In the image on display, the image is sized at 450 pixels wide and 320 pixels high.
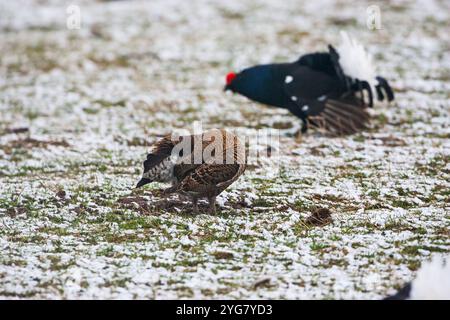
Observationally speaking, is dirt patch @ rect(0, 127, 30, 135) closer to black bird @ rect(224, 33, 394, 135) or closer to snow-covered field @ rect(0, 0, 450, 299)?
snow-covered field @ rect(0, 0, 450, 299)

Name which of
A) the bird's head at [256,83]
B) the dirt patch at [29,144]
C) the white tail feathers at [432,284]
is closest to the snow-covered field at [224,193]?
the dirt patch at [29,144]

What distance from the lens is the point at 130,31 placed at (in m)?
22.4

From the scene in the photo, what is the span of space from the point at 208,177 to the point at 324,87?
5288 mm

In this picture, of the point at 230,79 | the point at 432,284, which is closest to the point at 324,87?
the point at 230,79

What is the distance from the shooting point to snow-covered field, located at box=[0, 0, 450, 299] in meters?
7.04

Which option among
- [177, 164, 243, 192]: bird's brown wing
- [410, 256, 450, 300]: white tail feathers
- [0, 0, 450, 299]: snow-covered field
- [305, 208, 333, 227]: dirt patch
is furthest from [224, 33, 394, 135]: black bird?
[410, 256, 450, 300]: white tail feathers

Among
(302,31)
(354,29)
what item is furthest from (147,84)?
(354,29)

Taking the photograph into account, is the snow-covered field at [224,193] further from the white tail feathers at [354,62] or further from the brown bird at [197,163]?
the white tail feathers at [354,62]

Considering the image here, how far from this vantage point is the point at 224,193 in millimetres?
9508

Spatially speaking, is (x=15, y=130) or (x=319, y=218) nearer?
(x=319, y=218)

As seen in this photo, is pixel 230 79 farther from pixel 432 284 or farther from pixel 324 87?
pixel 432 284

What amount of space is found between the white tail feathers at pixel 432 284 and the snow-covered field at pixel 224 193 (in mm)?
312

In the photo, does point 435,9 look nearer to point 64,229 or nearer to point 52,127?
point 52,127
